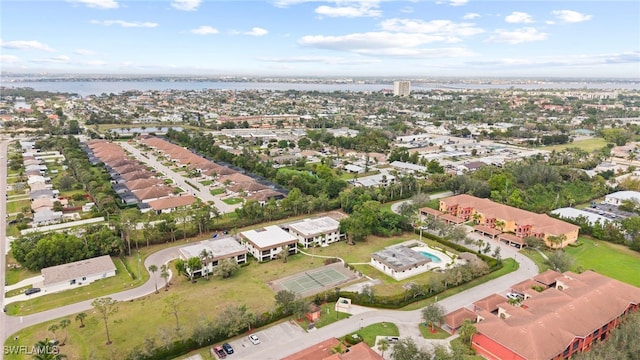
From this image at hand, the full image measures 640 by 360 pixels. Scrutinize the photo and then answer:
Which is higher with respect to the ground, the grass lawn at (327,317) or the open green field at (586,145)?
the open green field at (586,145)

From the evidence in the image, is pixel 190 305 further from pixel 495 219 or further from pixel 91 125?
pixel 91 125

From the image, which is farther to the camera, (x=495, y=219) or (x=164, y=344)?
(x=495, y=219)

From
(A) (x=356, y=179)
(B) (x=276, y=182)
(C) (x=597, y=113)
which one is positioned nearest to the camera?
(B) (x=276, y=182)

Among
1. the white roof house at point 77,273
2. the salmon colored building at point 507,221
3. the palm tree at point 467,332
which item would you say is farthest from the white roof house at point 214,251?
the salmon colored building at point 507,221

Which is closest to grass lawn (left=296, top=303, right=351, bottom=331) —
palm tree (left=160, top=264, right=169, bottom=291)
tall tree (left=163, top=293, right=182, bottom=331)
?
tall tree (left=163, top=293, right=182, bottom=331)

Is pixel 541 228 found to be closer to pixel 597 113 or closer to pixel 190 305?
pixel 190 305

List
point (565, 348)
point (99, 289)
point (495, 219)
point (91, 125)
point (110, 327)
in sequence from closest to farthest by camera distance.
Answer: point (565, 348) → point (110, 327) → point (99, 289) → point (495, 219) → point (91, 125)

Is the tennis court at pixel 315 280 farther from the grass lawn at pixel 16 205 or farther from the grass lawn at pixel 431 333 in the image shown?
the grass lawn at pixel 16 205

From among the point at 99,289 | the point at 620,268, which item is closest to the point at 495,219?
the point at 620,268
